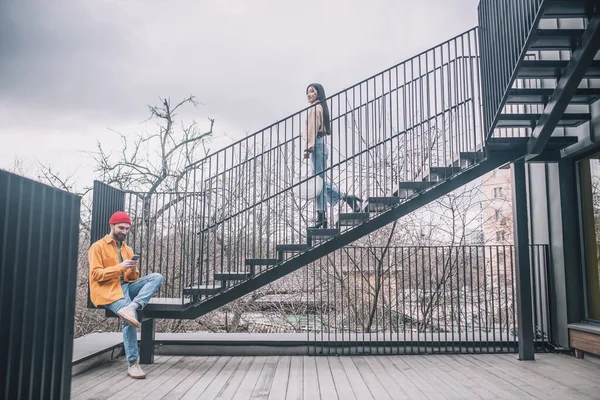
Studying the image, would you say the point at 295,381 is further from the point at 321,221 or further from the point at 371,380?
the point at 321,221

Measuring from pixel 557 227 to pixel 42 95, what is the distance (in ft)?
46.3

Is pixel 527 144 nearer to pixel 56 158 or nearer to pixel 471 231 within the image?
pixel 471 231

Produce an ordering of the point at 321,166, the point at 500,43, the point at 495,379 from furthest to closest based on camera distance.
A: the point at 321,166, the point at 500,43, the point at 495,379

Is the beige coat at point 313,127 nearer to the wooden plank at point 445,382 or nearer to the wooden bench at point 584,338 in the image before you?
the wooden plank at point 445,382

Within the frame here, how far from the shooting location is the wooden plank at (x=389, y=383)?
4496mm

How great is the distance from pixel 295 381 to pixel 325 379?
333 mm

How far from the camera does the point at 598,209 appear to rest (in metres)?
6.22

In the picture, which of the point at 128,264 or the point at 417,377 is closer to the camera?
the point at 128,264

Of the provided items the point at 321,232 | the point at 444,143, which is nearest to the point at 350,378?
the point at 321,232

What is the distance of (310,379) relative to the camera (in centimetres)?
512

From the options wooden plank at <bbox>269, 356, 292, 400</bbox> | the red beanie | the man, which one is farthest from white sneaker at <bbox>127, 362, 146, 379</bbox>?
the red beanie

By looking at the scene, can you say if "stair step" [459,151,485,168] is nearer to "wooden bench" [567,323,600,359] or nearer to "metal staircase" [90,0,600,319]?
"metal staircase" [90,0,600,319]

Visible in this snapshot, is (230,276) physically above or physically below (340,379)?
above

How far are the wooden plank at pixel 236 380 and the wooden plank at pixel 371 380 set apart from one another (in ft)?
4.33
